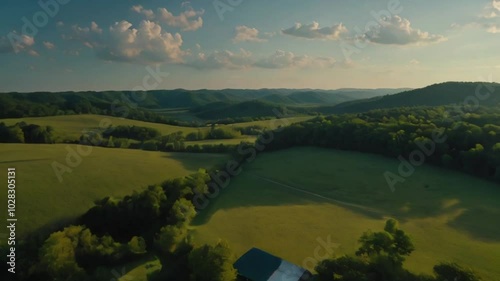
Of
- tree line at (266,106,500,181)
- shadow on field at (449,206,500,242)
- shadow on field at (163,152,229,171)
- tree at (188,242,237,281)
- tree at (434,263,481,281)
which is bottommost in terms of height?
shadow on field at (163,152,229,171)

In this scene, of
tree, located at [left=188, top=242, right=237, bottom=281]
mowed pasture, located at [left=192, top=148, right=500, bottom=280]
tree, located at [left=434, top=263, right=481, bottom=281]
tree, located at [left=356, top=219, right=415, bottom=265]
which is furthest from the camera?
mowed pasture, located at [left=192, top=148, right=500, bottom=280]

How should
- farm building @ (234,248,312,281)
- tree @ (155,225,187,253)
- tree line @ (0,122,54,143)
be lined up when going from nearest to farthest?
farm building @ (234,248,312,281), tree @ (155,225,187,253), tree line @ (0,122,54,143)

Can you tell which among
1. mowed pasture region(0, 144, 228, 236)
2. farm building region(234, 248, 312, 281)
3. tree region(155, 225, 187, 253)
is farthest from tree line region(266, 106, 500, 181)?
tree region(155, 225, 187, 253)

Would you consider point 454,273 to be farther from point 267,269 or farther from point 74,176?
point 74,176

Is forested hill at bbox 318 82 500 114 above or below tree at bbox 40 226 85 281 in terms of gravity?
above

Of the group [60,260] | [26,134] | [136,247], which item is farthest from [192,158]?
[60,260]

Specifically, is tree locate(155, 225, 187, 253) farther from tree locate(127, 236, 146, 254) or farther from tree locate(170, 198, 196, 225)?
tree locate(170, 198, 196, 225)

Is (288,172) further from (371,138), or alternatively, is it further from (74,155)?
(74,155)
